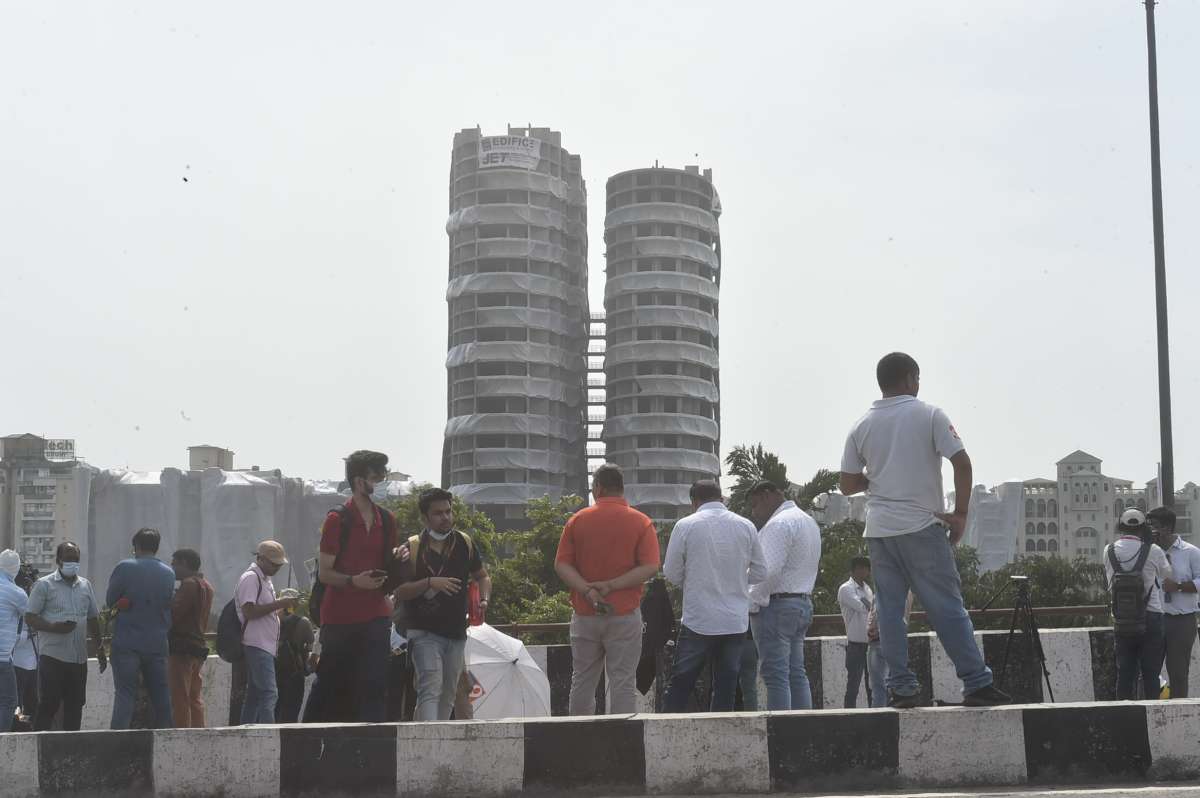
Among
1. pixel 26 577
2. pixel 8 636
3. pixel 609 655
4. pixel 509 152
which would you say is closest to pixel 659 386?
pixel 509 152

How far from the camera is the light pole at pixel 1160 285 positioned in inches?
802

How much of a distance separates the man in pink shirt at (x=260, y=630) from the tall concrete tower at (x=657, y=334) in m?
142

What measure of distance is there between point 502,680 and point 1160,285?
13.6 meters

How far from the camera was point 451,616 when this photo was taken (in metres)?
8.97

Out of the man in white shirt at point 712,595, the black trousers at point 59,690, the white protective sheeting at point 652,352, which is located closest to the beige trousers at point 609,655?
the man in white shirt at point 712,595

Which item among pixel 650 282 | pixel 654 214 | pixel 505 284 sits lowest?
pixel 505 284

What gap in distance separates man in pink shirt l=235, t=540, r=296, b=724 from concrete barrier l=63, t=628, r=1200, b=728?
2.26 meters

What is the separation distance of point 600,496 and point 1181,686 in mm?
4471

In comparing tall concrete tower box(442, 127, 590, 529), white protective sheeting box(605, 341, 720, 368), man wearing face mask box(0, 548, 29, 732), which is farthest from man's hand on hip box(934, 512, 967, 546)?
white protective sheeting box(605, 341, 720, 368)

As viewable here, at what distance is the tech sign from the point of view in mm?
154125

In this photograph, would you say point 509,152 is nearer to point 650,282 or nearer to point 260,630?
point 650,282

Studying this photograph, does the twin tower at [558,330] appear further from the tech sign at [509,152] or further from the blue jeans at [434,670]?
the blue jeans at [434,670]

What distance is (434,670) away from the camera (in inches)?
353

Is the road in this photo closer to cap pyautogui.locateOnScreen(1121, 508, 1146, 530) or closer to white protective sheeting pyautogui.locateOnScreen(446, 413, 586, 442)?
cap pyautogui.locateOnScreen(1121, 508, 1146, 530)
